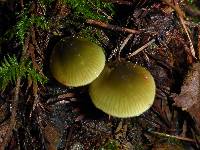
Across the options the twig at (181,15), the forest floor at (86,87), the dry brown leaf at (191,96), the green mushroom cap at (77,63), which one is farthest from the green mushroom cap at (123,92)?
the twig at (181,15)

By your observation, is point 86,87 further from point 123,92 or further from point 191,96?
point 191,96

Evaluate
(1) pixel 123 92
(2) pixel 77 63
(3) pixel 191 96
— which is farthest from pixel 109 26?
(3) pixel 191 96

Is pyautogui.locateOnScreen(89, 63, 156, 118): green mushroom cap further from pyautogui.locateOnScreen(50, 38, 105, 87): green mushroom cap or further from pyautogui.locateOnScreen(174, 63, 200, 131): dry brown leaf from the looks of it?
pyautogui.locateOnScreen(174, 63, 200, 131): dry brown leaf

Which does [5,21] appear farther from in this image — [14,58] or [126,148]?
[126,148]

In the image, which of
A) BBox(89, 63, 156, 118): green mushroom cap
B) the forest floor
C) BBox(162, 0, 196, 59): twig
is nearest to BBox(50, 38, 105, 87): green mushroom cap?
BBox(89, 63, 156, 118): green mushroom cap

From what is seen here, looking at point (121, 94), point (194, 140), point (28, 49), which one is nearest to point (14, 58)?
point (28, 49)

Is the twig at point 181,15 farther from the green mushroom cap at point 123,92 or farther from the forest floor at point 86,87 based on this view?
the green mushroom cap at point 123,92

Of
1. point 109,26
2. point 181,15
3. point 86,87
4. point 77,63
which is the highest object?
point 181,15
